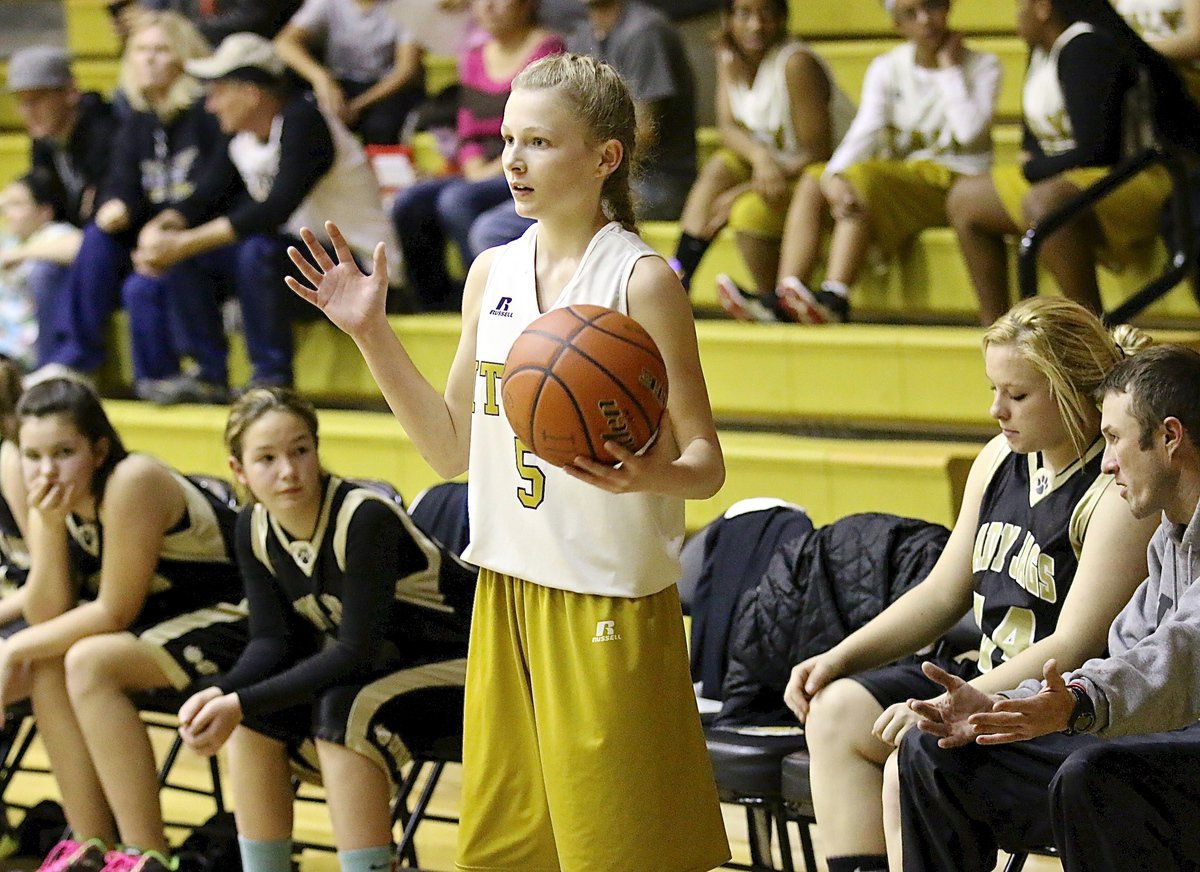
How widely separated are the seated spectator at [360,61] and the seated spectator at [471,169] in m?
0.36

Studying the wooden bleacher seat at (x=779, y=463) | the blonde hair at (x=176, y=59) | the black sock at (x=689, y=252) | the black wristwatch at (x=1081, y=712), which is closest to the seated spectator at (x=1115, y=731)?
the black wristwatch at (x=1081, y=712)

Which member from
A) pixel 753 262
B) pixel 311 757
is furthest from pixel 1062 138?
pixel 311 757

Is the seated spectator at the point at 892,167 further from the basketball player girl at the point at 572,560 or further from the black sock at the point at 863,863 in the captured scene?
the basketball player girl at the point at 572,560

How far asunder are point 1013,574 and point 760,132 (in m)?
2.75

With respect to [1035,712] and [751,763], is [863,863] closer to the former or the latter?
[751,763]

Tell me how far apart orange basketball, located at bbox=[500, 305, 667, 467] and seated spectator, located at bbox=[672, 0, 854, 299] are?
291cm

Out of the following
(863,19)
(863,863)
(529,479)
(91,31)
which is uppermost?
(91,31)

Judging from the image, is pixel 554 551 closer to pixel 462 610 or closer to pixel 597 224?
pixel 597 224

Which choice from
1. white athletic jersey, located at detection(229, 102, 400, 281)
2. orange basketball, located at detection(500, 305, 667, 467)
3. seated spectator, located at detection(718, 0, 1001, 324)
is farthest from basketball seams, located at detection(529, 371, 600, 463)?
white athletic jersey, located at detection(229, 102, 400, 281)

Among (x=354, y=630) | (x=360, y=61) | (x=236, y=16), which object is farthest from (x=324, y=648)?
(x=236, y=16)

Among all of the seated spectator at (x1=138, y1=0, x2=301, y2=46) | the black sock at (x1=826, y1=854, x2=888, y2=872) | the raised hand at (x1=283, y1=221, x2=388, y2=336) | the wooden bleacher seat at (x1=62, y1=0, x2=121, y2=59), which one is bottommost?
the black sock at (x1=826, y1=854, x2=888, y2=872)

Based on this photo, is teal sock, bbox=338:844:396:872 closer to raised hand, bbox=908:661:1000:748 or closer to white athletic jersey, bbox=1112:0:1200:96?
raised hand, bbox=908:661:1000:748

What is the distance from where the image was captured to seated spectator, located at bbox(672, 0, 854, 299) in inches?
197

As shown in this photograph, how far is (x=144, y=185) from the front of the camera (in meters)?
5.75
